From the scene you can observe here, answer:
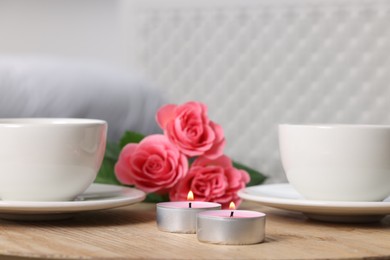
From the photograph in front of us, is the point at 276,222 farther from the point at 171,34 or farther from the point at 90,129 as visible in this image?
the point at 171,34

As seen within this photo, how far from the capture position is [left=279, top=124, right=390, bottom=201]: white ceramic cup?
0.88 metres

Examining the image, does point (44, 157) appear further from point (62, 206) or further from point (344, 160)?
point (344, 160)

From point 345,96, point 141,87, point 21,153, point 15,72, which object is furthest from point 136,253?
point 345,96

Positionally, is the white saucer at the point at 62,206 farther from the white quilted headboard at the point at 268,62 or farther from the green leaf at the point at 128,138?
the white quilted headboard at the point at 268,62

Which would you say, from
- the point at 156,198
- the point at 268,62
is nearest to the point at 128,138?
the point at 156,198

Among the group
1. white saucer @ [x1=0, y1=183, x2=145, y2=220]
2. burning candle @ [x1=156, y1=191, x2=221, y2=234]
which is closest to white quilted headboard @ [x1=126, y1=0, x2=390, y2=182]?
white saucer @ [x1=0, y1=183, x2=145, y2=220]

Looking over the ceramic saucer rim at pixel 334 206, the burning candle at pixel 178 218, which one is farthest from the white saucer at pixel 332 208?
the burning candle at pixel 178 218

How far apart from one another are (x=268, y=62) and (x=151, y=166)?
7.16 feet

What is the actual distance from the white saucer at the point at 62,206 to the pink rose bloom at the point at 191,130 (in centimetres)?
13

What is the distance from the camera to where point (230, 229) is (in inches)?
28.8

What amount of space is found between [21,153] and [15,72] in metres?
0.98

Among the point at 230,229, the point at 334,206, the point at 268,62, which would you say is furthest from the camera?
the point at 268,62

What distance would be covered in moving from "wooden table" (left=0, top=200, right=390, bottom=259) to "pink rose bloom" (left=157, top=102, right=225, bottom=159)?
0.15 m

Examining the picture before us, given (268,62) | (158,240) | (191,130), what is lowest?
(158,240)
